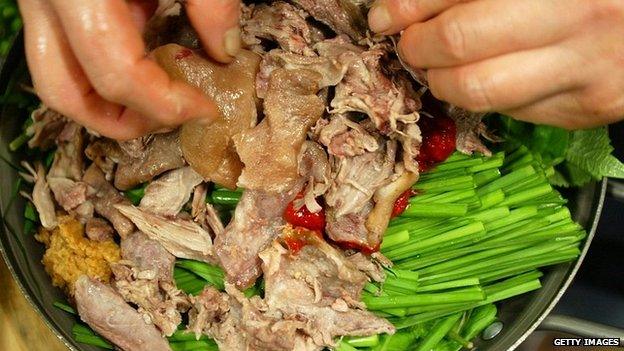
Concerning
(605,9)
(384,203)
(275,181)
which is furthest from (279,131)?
(605,9)

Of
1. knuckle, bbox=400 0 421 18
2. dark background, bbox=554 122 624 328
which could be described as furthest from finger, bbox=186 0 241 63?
dark background, bbox=554 122 624 328

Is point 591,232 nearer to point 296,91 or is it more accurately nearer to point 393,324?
point 393,324

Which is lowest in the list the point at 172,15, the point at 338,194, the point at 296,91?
the point at 338,194

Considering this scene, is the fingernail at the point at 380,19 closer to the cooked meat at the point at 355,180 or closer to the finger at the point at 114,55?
the cooked meat at the point at 355,180

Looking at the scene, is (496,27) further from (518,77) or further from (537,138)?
(537,138)

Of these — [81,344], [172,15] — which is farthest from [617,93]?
[81,344]

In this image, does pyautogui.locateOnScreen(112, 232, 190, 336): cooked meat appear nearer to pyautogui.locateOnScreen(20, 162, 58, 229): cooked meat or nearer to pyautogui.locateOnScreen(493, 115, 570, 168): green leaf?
pyautogui.locateOnScreen(20, 162, 58, 229): cooked meat

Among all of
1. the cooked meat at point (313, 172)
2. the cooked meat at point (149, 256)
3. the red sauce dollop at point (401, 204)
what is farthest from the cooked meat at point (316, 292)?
the cooked meat at point (149, 256)
